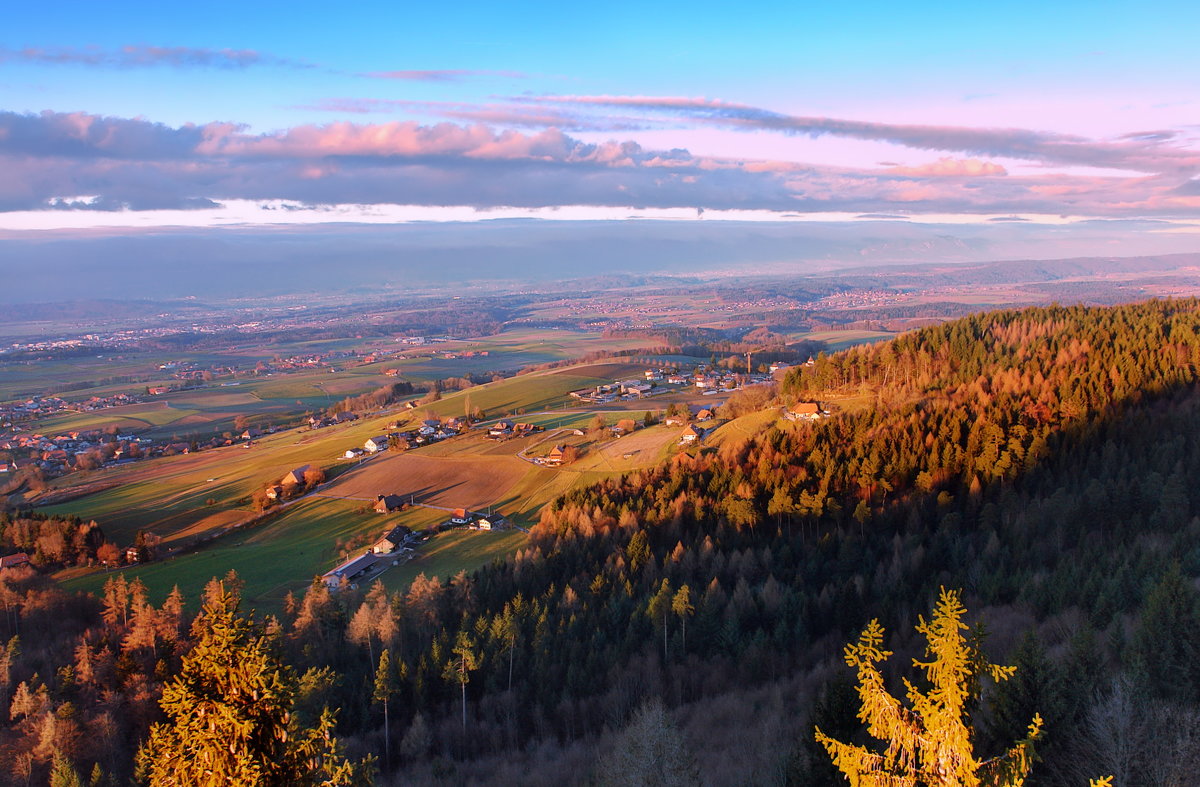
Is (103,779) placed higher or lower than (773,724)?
lower

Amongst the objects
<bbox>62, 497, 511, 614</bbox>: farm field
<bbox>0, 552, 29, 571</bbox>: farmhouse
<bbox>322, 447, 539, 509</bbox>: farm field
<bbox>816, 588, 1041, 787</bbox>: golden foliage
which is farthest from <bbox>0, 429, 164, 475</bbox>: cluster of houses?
<bbox>816, 588, 1041, 787</bbox>: golden foliage

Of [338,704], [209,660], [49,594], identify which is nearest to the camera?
[209,660]

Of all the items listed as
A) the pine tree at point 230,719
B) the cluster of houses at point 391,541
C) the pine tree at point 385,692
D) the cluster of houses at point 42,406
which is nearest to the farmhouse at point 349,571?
the cluster of houses at point 391,541

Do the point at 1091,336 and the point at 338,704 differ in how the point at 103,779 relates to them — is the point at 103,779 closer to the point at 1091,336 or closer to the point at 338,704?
the point at 338,704

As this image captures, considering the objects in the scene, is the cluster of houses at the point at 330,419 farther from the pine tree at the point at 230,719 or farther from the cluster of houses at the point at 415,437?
the pine tree at the point at 230,719

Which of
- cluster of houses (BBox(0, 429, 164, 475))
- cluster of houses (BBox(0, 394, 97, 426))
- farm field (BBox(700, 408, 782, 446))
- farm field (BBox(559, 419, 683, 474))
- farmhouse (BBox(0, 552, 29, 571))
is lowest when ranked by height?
cluster of houses (BBox(0, 429, 164, 475))

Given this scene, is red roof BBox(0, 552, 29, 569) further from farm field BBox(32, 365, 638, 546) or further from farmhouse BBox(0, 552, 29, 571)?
farm field BBox(32, 365, 638, 546)

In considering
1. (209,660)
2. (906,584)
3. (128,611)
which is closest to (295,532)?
(128,611)

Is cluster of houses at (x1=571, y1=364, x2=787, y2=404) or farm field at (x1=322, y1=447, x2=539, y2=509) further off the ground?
cluster of houses at (x1=571, y1=364, x2=787, y2=404)
